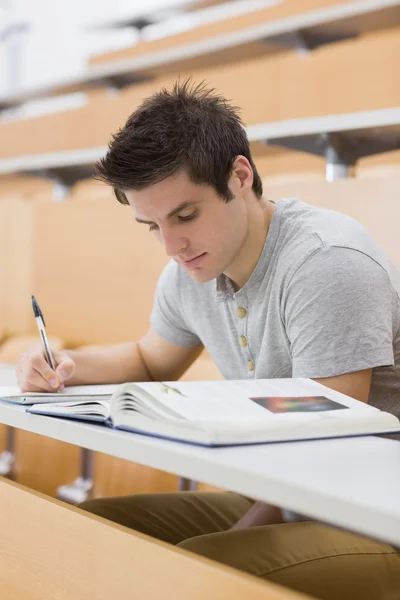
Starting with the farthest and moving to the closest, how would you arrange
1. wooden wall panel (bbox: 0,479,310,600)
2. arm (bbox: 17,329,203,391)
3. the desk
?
arm (bbox: 17,329,203,391)
wooden wall panel (bbox: 0,479,310,600)
the desk

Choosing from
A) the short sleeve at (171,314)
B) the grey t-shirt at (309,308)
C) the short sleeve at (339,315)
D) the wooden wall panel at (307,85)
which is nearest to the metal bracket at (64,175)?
the wooden wall panel at (307,85)

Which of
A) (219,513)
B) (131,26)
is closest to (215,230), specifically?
(219,513)

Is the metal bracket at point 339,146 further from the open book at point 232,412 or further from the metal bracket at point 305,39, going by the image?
the open book at point 232,412

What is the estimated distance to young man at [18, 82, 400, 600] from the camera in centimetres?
81

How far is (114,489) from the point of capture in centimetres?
163

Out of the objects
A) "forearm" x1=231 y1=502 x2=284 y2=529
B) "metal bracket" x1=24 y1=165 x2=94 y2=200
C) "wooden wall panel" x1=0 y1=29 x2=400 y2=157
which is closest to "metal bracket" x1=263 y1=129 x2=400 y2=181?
"wooden wall panel" x1=0 y1=29 x2=400 y2=157

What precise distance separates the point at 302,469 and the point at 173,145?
0.51m

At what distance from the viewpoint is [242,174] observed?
1024 mm

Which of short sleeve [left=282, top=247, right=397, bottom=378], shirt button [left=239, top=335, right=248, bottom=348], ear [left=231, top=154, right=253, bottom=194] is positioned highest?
ear [left=231, top=154, right=253, bottom=194]

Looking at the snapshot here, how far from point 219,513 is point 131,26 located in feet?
10.1

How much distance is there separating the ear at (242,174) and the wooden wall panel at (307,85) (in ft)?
3.30

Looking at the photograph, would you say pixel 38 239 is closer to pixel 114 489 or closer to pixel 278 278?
pixel 114 489

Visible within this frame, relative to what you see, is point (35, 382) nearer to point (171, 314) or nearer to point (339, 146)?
point (171, 314)

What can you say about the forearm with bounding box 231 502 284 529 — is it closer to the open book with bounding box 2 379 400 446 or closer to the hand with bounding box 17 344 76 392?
the open book with bounding box 2 379 400 446
